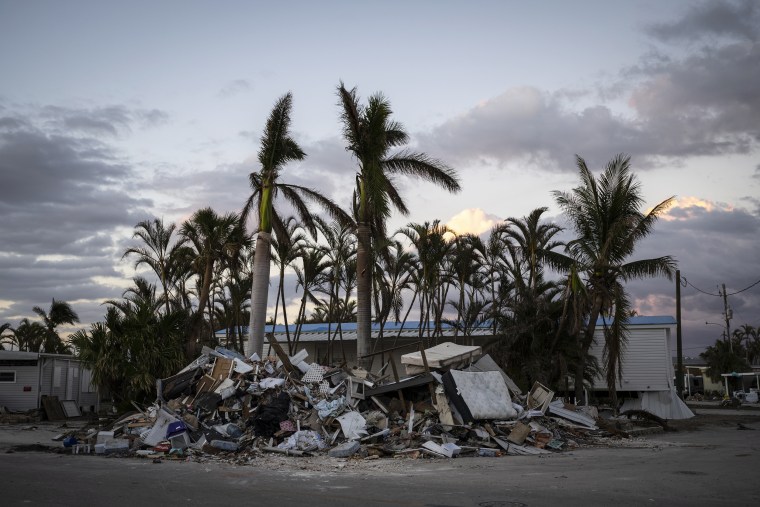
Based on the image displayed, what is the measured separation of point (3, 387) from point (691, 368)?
286 feet

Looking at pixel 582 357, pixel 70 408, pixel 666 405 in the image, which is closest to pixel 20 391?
pixel 70 408

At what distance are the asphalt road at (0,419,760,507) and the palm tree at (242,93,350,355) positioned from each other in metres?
8.98

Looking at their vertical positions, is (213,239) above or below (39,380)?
above

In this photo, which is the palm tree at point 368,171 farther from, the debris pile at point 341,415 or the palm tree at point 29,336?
the palm tree at point 29,336

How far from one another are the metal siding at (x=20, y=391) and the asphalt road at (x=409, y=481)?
16.7 meters

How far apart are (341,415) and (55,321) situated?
140ft

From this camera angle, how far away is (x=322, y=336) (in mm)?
40938

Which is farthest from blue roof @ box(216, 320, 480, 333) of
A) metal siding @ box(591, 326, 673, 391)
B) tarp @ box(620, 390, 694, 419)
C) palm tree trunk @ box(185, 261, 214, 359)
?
tarp @ box(620, 390, 694, 419)

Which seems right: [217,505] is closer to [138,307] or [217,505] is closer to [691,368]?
[138,307]

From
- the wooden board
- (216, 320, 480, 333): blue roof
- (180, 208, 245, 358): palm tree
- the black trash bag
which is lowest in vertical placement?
the wooden board

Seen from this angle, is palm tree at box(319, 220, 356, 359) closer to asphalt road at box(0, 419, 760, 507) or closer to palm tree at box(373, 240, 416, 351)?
palm tree at box(373, 240, 416, 351)

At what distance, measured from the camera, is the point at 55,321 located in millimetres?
52656

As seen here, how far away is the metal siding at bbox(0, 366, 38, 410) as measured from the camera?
31.0 meters

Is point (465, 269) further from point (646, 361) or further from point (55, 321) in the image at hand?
point (55, 321)
